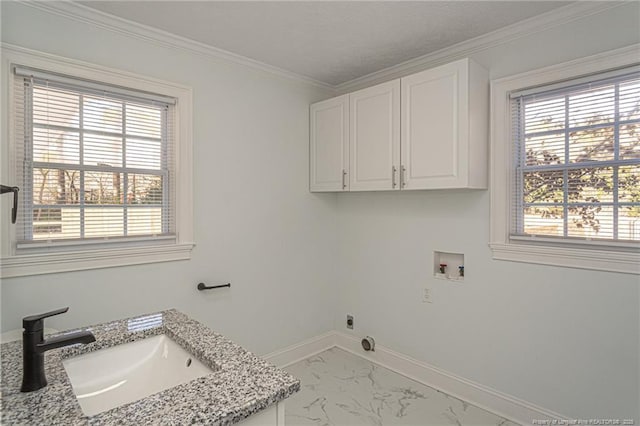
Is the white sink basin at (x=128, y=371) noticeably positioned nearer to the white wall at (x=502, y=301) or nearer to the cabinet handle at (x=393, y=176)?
the cabinet handle at (x=393, y=176)

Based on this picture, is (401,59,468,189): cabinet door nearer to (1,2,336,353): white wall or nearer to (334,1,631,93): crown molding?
(334,1,631,93): crown molding

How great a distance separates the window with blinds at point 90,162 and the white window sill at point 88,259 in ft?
0.24

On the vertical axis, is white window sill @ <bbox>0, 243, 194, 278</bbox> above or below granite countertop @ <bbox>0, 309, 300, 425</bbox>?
above

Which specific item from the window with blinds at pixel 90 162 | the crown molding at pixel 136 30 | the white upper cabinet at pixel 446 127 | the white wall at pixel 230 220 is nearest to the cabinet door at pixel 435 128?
the white upper cabinet at pixel 446 127

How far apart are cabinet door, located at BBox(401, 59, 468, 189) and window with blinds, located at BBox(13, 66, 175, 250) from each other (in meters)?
1.68

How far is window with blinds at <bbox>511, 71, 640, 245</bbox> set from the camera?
1929 mm

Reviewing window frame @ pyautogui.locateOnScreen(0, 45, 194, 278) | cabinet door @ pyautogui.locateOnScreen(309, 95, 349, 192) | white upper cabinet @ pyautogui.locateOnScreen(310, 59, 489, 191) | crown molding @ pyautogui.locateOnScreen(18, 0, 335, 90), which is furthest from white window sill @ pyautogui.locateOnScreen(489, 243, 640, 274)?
crown molding @ pyautogui.locateOnScreen(18, 0, 335, 90)

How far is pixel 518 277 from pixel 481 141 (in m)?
0.94

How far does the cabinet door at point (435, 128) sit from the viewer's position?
7.39ft

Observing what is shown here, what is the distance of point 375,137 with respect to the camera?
275 centimetres

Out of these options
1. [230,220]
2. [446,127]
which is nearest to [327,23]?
[446,127]

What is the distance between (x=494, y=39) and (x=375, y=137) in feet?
3.36

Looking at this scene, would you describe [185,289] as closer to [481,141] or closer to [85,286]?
[85,286]

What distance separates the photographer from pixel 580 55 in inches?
80.5
